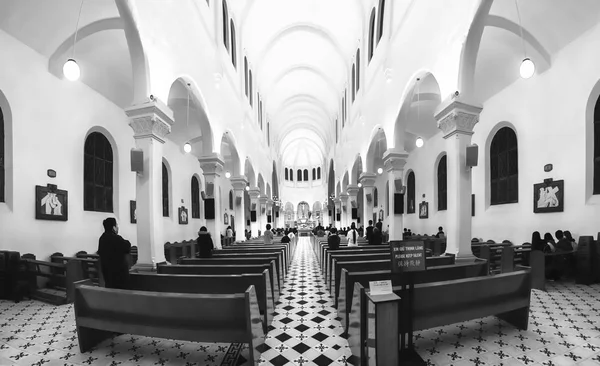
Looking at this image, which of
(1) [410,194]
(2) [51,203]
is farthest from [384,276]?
(1) [410,194]

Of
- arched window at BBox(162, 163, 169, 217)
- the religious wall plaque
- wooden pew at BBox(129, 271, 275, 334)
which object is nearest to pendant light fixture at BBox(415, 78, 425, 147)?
the religious wall plaque

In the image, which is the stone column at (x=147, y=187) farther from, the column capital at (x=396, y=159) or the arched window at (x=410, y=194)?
the arched window at (x=410, y=194)

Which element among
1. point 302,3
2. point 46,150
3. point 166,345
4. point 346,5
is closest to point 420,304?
point 166,345

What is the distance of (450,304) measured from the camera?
3760 mm

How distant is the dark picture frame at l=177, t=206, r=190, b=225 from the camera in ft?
51.2

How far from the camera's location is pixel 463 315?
3.84 m

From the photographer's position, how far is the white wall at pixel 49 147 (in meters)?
6.96

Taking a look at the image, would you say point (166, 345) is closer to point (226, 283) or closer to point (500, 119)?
point (226, 283)

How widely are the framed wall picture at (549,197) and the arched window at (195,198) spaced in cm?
1629

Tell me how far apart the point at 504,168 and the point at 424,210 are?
21.1ft

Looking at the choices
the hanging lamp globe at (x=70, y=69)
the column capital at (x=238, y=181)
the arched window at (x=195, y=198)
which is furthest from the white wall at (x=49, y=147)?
the arched window at (x=195, y=198)

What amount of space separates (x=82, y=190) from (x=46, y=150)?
1.76 metres

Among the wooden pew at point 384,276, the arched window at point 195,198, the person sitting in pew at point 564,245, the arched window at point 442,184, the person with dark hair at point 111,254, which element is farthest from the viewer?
the arched window at point 195,198

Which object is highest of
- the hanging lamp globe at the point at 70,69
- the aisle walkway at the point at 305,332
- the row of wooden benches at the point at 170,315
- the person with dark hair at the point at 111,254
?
the hanging lamp globe at the point at 70,69
